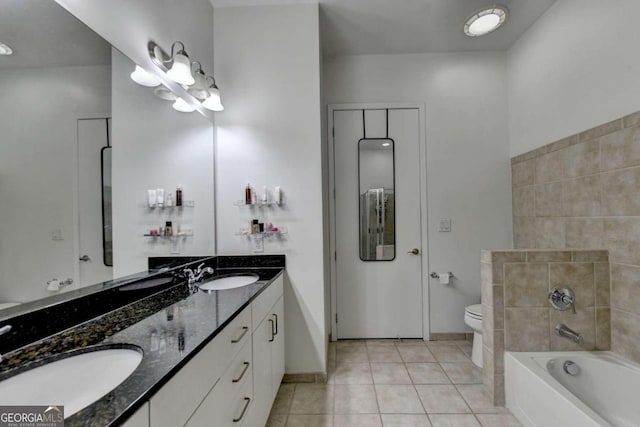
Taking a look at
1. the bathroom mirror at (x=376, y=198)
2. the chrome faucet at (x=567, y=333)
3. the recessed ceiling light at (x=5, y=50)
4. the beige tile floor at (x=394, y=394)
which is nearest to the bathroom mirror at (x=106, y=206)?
the recessed ceiling light at (x=5, y=50)

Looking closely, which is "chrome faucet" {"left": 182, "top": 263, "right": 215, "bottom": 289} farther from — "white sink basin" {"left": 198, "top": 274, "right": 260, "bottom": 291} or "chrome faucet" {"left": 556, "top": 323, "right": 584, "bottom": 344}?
"chrome faucet" {"left": 556, "top": 323, "right": 584, "bottom": 344}

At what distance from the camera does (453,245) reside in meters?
2.70

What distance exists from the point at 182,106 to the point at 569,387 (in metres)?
2.90

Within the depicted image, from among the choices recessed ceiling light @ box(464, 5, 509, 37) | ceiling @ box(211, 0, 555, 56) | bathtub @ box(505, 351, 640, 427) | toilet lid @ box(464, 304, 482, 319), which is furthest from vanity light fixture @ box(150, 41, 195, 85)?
toilet lid @ box(464, 304, 482, 319)

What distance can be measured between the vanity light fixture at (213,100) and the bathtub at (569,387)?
2.52 meters

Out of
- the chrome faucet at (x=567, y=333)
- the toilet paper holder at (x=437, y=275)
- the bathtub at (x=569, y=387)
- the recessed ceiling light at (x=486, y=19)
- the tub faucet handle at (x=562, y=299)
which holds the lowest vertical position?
the bathtub at (x=569, y=387)

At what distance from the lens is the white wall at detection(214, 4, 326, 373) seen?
81.9 inches

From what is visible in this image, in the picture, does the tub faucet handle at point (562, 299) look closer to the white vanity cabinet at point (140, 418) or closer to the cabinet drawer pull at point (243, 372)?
the cabinet drawer pull at point (243, 372)

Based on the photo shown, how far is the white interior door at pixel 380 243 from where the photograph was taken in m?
2.71

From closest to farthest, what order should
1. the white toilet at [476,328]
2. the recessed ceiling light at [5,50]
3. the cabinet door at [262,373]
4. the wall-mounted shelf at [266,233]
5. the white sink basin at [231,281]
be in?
the recessed ceiling light at [5,50] < the cabinet door at [262,373] < the white sink basin at [231,281] < the wall-mounted shelf at [266,233] < the white toilet at [476,328]

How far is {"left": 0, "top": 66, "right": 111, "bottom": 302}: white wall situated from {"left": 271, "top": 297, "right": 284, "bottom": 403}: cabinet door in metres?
1.09

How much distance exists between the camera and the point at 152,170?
149 centimetres

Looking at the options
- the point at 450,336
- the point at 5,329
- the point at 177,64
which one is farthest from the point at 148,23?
the point at 450,336

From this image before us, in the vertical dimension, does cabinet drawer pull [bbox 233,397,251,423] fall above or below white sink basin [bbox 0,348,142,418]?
below
